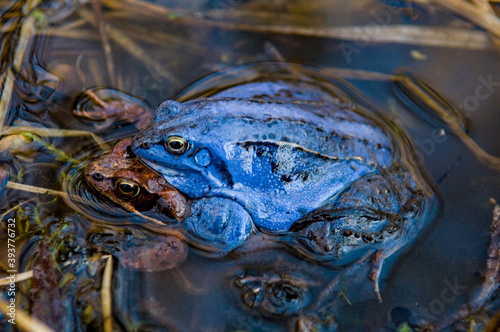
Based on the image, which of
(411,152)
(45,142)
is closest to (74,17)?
(45,142)

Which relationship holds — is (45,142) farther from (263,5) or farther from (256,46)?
(263,5)

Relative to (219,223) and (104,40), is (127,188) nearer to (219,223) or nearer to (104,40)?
(219,223)

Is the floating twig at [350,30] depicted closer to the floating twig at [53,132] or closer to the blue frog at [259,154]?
the blue frog at [259,154]

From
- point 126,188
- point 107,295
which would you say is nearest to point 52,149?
point 126,188

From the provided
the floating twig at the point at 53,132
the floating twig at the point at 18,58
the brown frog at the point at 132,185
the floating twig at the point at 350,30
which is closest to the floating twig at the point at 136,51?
the floating twig at the point at 350,30

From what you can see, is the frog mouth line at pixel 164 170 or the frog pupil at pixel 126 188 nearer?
the frog pupil at pixel 126 188

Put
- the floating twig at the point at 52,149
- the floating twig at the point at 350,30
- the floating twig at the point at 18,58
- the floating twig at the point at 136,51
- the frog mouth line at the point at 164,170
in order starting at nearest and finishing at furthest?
1. the frog mouth line at the point at 164,170
2. the floating twig at the point at 52,149
3. the floating twig at the point at 18,58
4. the floating twig at the point at 136,51
5. the floating twig at the point at 350,30

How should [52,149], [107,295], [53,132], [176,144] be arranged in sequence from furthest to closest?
[53,132] → [52,149] → [176,144] → [107,295]

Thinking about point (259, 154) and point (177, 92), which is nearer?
point (259, 154)
